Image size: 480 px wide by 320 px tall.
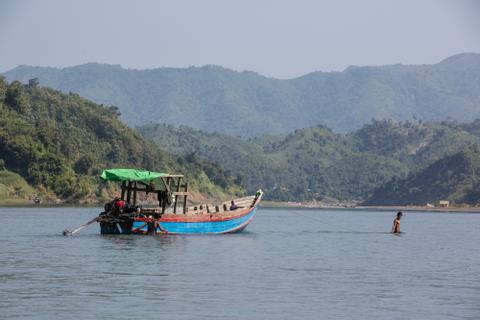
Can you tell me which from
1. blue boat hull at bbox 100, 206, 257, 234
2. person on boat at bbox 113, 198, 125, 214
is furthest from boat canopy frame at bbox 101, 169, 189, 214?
blue boat hull at bbox 100, 206, 257, 234

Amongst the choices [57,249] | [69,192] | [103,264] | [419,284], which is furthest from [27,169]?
[419,284]

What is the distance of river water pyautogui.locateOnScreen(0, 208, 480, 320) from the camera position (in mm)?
34969

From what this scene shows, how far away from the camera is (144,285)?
135 ft

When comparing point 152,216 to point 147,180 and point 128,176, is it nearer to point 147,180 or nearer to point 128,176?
point 147,180

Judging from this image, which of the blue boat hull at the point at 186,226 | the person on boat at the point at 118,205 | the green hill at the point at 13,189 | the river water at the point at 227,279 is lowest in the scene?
the river water at the point at 227,279

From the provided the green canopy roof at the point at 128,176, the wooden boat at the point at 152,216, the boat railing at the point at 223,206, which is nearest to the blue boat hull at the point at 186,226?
the wooden boat at the point at 152,216

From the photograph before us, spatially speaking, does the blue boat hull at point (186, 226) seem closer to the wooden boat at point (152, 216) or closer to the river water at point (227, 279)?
the wooden boat at point (152, 216)

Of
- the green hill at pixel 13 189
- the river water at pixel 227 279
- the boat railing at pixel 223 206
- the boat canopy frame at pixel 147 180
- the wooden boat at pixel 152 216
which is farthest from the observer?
the green hill at pixel 13 189

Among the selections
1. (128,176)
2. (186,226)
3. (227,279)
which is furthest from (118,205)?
(227,279)

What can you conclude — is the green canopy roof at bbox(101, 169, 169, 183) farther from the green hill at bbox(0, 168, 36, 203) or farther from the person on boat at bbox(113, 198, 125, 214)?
the green hill at bbox(0, 168, 36, 203)

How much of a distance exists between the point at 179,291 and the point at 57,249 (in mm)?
21623

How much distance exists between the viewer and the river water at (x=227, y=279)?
3497 cm

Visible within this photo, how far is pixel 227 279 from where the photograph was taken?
146ft

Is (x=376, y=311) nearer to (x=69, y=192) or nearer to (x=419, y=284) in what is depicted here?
(x=419, y=284)
